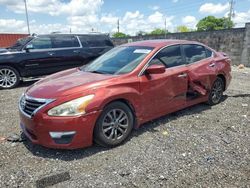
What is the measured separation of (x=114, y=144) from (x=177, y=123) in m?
1.49

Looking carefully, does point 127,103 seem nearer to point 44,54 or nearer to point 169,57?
point 169,57

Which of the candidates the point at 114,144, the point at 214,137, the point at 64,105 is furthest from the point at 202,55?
the point at 64,105

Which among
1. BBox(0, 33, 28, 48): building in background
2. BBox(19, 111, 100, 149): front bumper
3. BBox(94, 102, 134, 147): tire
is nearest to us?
BBox(19, 111, 100, 149): front bumper

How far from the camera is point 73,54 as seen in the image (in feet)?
31.1

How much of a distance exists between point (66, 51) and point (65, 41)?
39 centimetres

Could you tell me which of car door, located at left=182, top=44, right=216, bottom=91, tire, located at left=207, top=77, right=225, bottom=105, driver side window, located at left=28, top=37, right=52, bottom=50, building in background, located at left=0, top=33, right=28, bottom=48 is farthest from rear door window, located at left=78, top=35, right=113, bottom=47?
building in background, located at left=0, top=33, right=28, bottom=48

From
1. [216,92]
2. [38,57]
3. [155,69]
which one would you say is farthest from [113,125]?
[38,57]

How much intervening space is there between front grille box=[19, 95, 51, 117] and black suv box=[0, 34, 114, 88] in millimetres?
5105

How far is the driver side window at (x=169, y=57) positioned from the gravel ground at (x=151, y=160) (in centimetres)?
109

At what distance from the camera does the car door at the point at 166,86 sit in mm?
4285

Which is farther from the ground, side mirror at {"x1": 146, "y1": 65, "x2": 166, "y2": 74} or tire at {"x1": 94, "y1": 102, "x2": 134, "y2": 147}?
side mirror at {"x1": 146, "y1": 65, "x2": 166, "y2": 74}

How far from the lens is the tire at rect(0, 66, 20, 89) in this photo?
8445 millimetres

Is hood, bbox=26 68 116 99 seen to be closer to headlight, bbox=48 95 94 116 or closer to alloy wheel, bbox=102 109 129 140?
headlight, bbox=48 95 94 116

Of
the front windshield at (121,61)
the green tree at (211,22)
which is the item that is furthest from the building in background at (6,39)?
the green tree at (211,22)
